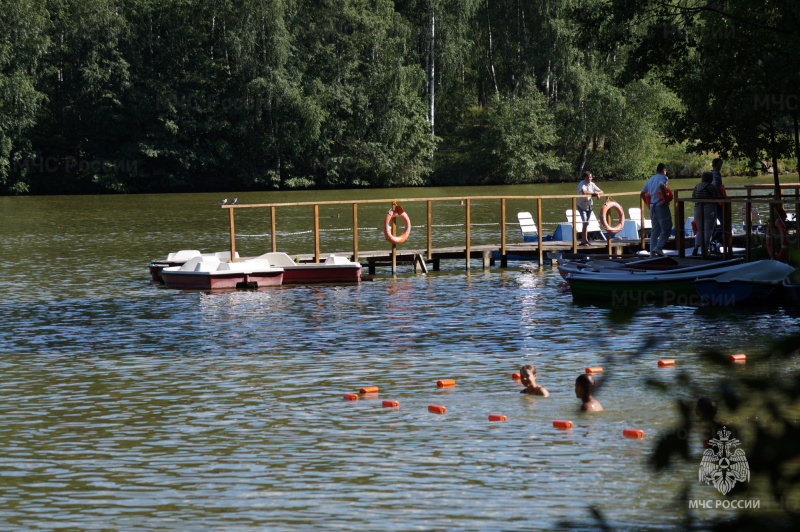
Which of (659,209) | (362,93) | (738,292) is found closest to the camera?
(738,292)

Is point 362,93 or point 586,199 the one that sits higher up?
point 362,93

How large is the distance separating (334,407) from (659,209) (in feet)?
39.3

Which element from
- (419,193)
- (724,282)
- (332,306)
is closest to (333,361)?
(332,306)

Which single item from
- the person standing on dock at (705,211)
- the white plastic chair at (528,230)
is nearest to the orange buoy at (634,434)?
the person standing on dock at (705,211)

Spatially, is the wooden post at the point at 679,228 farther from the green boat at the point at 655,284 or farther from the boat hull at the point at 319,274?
the boat hull at the point at 319,274

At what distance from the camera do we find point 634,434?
9.94m

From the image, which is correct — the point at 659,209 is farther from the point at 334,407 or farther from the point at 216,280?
the point at 334,407

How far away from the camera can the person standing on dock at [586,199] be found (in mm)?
27456

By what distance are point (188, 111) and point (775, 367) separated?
71.1 m

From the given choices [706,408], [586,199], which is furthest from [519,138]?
[706,408]

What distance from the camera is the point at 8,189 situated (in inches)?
2643

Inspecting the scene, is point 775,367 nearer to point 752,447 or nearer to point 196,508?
point 752,447

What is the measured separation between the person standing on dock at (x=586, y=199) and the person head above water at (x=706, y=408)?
25.1 metres

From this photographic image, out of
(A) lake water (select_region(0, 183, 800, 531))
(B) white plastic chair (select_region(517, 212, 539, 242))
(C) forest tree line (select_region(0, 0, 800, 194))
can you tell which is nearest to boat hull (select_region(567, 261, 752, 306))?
(A) lake water (select_region(0, 183, 800, 531))
